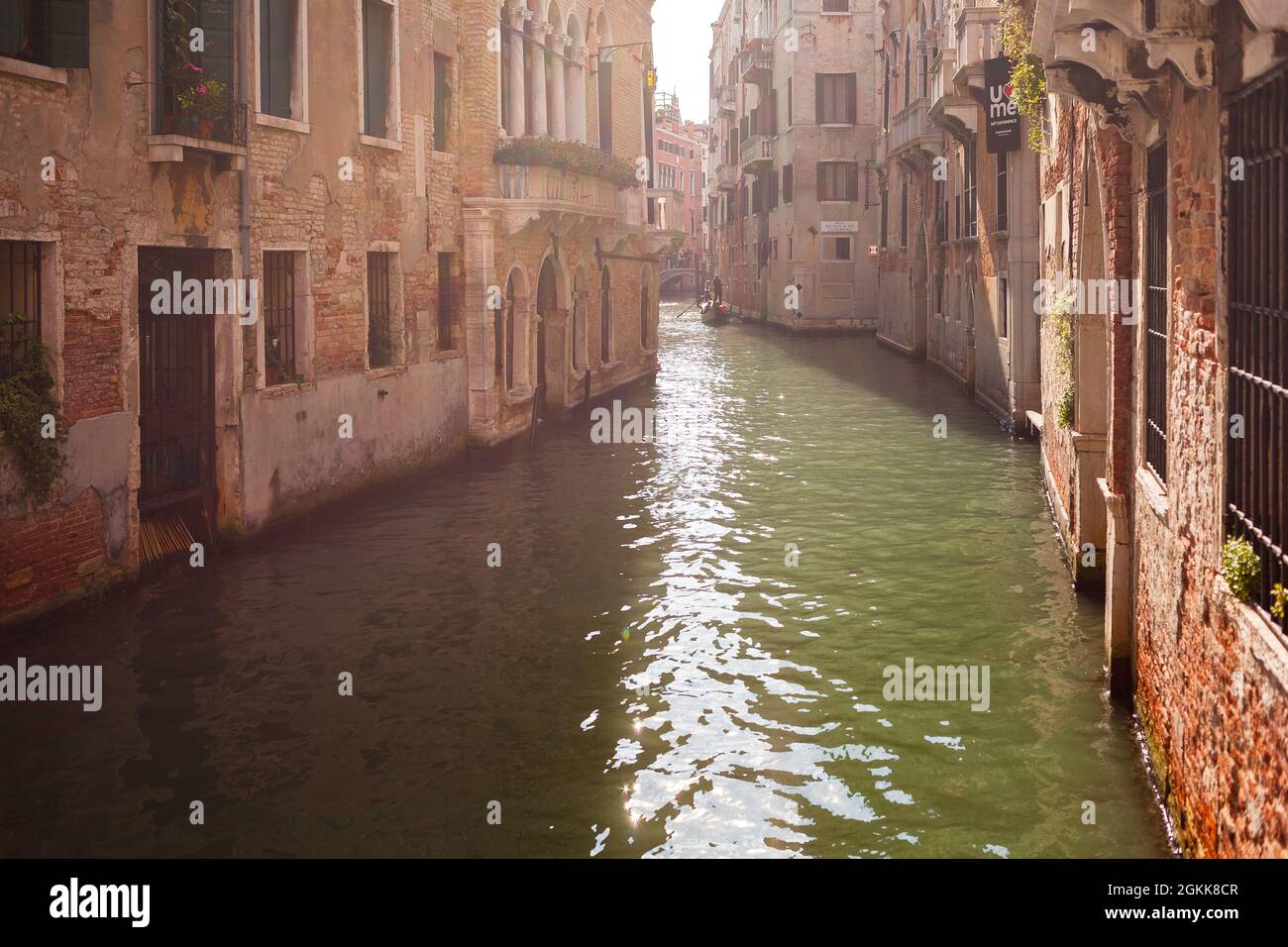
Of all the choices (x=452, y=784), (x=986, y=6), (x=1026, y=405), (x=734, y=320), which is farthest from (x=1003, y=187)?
(x=734, y=320)

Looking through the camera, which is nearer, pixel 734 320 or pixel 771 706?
pixel 771 706

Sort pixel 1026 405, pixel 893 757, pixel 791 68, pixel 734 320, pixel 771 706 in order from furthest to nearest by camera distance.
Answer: pixel 734 320, pixel 791 68, pixel 1026 405, pixel 771 706, pixel 893 757

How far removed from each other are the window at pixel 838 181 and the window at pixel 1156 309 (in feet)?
119

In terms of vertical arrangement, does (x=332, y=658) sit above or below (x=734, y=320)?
below

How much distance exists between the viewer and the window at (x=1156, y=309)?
6328mm

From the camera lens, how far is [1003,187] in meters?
19.0

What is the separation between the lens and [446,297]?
52.1 feet

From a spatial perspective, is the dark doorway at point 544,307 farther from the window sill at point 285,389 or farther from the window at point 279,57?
the window at point 279,57

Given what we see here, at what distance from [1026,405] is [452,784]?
12521 mm

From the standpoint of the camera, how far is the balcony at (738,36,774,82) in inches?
1800

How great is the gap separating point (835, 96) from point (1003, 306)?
24.8m

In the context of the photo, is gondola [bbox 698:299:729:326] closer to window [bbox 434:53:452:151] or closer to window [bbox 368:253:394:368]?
window [bbox 434:53:452:151]

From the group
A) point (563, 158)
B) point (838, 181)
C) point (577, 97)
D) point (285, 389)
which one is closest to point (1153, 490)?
point (285, 389)
